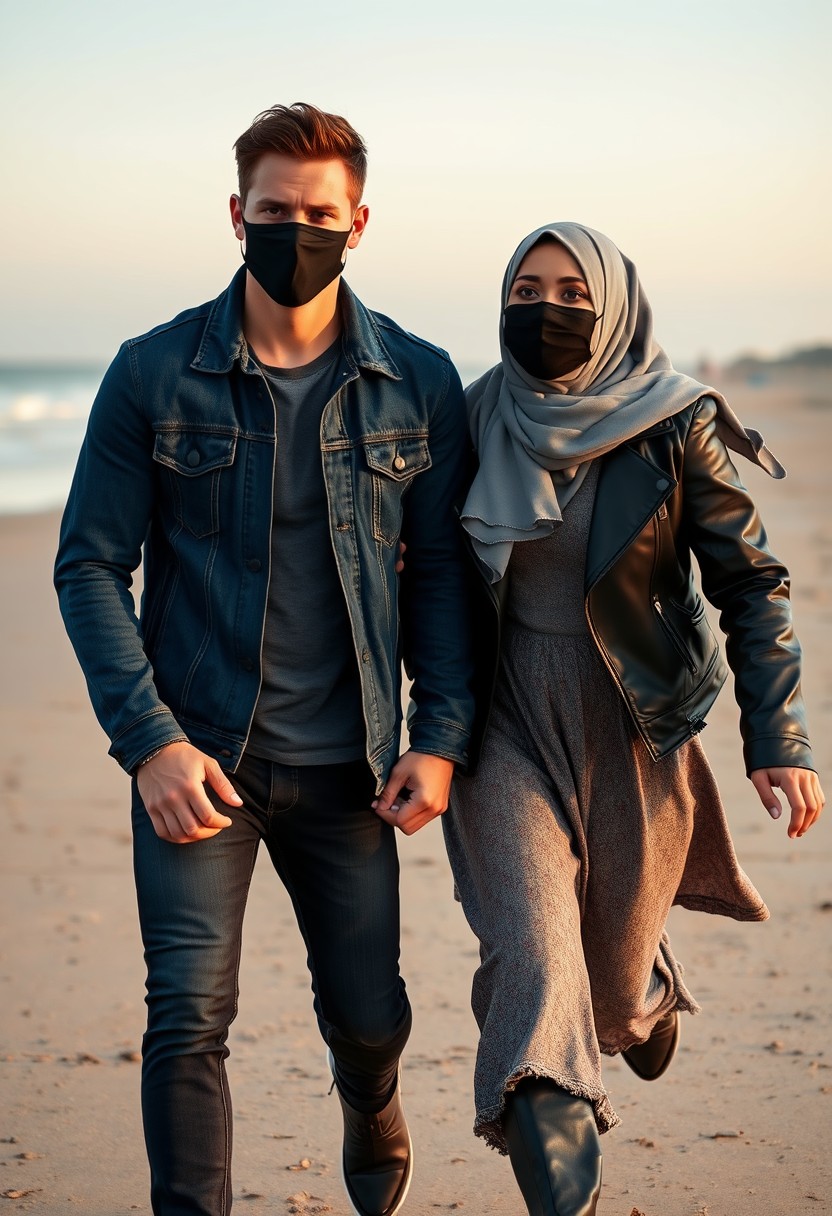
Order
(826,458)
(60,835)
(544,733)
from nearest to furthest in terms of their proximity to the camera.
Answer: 1. (544,733)
2. (60,835)
3. (826,458)

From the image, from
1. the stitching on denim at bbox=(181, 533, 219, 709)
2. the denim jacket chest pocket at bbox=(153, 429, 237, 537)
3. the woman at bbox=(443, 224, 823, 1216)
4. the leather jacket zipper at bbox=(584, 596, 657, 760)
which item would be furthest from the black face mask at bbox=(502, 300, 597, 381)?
the stitching on denim at bbox=(181, 533, 219, 709)

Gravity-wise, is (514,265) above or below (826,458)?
above

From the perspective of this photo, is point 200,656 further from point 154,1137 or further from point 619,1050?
point 619,1050

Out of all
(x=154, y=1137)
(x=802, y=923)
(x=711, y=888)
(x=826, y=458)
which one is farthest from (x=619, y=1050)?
(x=826, y=458)

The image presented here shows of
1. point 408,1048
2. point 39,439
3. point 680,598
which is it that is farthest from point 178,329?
point 39,439

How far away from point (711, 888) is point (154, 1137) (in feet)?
5.28

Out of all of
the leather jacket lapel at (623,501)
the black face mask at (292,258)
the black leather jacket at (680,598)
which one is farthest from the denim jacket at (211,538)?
the leather jacket lapel at (623,501)

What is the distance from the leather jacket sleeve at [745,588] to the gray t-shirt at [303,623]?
2.77 feet

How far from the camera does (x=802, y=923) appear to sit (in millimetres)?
5672

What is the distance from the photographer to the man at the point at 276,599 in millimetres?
3225

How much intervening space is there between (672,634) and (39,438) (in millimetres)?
34432

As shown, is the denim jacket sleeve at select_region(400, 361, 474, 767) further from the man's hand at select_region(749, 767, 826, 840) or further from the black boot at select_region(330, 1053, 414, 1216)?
the black boot at select_region(330, 1053, 414, 1216)

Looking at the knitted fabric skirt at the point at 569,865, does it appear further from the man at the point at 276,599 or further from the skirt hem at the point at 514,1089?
the man at the point at 276,599

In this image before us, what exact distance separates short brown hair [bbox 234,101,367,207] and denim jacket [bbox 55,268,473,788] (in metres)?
0.31
